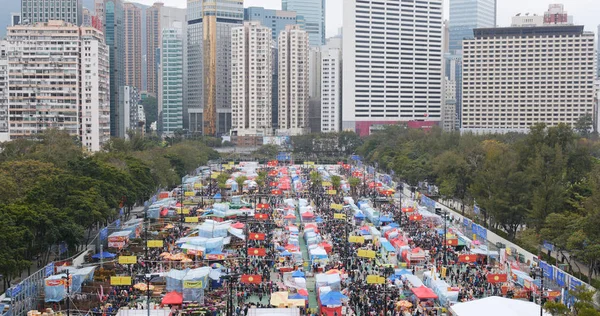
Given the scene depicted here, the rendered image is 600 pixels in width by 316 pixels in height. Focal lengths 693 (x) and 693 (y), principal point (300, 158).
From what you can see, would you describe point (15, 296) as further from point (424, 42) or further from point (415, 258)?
point (424, 42)

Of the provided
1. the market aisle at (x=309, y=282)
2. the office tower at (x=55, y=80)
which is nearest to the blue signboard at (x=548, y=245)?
the market aisle at (x=309, y=282)

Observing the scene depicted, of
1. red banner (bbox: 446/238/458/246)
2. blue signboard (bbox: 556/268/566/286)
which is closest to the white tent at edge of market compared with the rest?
blue signboard (bbox: 556/268/566/286)

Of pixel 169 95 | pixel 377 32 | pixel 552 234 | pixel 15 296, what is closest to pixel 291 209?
pixel 552 234

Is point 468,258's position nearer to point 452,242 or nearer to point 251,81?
point 452,242

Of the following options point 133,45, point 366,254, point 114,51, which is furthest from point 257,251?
point 133,45

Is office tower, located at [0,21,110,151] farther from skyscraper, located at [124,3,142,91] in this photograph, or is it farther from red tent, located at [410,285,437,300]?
skyscraper, located at [124,3,142,91]
